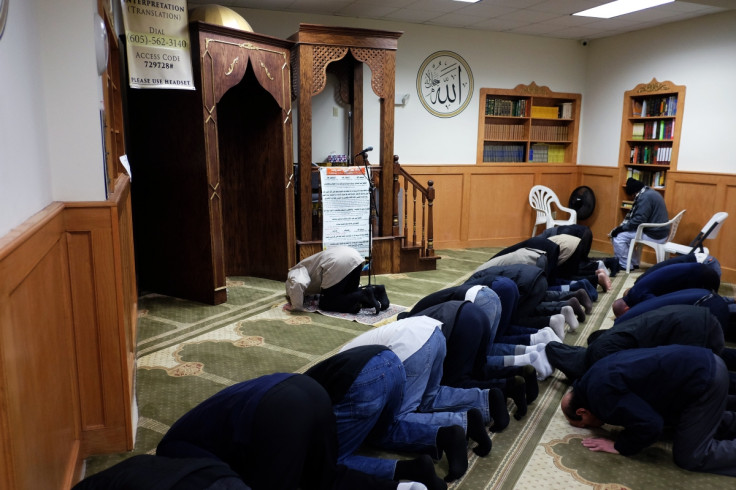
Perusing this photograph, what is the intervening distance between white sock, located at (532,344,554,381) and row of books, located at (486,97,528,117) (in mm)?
4818

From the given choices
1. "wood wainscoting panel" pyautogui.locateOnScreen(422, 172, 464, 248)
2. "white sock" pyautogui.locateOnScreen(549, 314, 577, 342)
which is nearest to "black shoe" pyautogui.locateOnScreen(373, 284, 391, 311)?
"white sock" pyautogui.locateOnScreen(549, 314, 577, 342)

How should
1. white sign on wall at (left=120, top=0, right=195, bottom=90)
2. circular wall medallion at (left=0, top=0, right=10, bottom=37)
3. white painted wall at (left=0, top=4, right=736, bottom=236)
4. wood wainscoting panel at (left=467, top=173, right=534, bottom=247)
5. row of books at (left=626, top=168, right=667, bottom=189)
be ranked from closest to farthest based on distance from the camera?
circular wall medallion at (left=0, top=0, right=10, bottom=37)
white painted wall at (left=0, top=4, right=736, bottom=236)
white sign on wall at (left=120, top=0, right=195, bottom=90)
row of books at (left=626, top=168, right=667, bottom=189)
wood wainscoting panel at (left=467, top=173, right=534, bottom=247)

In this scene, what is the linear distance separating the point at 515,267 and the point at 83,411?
9.07 feet

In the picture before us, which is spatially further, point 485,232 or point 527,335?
point 485,232

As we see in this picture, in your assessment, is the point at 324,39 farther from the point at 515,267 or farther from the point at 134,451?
the point at 134,451

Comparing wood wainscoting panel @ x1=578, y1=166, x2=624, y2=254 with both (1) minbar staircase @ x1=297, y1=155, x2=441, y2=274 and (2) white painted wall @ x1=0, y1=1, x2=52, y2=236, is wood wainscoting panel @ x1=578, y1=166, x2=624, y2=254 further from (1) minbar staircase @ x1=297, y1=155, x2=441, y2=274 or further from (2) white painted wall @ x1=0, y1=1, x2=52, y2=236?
(2) white painted wall @ x1=0, y1=1, x2=52, y2=236

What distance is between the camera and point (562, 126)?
8000 millimetres

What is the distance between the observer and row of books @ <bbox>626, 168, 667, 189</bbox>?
22.4 ft

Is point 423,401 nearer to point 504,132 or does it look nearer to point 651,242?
point 651,242

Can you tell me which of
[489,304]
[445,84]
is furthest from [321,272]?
[445,84]

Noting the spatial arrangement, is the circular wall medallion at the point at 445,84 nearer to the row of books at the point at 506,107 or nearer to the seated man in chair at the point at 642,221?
the row of books at the point at 506,107

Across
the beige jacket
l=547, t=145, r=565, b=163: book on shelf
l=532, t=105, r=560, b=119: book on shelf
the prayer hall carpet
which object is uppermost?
l=532, t=105, r=560, b=119: book on shelf

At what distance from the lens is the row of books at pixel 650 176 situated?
682 centimetres

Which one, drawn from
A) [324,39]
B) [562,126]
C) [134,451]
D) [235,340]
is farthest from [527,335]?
[562,126]
